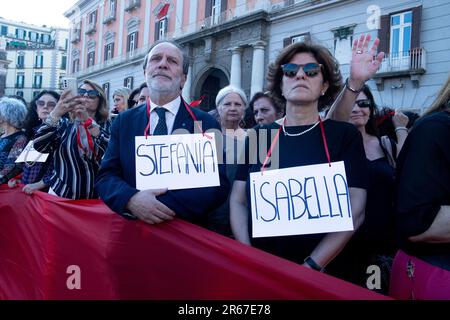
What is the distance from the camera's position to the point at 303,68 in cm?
187

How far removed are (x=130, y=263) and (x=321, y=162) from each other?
3.58 ft

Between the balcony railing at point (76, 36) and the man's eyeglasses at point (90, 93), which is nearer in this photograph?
the man's eyeglasses at point (90, 93)

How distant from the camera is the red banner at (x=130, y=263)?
141 centimetres

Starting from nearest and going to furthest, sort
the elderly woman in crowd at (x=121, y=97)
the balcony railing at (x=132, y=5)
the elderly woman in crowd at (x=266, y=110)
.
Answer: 1. the elderly woman in crowd at (x=266, y=110)
2. the elderly woman in crowd at (x=121, y=97)
3. the balcony railing at (x=132, y=5)

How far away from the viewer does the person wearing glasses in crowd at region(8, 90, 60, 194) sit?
2.86 meters

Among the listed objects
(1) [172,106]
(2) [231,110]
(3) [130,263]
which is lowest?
(3) [130,263]

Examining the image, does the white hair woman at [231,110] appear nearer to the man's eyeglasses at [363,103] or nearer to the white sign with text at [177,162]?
the man's eyeglasses at [363,103]

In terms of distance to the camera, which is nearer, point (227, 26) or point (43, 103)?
point (43, 103)

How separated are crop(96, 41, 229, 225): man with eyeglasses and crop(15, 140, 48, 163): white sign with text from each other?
1.25m

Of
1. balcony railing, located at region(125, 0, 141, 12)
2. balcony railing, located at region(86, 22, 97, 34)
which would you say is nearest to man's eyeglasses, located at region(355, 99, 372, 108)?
balcony railing, located at region(125, 0, 141, 12)

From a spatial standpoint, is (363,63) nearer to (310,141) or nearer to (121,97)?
(310,141)

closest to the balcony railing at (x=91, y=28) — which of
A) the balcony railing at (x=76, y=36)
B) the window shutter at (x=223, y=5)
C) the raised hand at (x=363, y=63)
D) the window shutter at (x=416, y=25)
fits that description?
the balcony railing at (x=76, y=36)

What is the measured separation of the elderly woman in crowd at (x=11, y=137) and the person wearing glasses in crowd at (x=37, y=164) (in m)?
0.11

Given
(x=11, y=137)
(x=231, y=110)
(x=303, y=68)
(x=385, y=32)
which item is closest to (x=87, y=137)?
(x=231, y=110)
